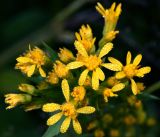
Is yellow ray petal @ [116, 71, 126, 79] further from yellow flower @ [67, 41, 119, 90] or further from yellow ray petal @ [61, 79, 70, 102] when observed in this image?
yellow ray petal @ [61, 79, 70, 102]

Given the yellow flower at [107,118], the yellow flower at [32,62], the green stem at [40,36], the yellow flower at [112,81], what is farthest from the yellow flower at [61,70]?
the green stem at [40,36]

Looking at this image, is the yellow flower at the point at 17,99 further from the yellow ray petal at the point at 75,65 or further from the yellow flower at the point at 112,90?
the yellow flower at the point at 112,90

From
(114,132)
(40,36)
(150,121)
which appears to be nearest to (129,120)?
(114,132)

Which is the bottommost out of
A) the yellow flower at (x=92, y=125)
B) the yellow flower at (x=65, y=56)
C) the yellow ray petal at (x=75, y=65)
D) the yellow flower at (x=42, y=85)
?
the yellow flower at (x=92, y=125)

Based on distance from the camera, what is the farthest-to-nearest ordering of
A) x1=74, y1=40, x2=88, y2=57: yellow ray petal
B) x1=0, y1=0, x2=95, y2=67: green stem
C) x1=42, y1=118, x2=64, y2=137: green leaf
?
x1=0, y1=0, x2=95, y2=67: green stem → x1=74, y1=40, x2=88, y2=57: yellow ray petal → x1=42, y1=118, x2=64, y2=137: green leaf

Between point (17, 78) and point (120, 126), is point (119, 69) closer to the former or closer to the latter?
point (120, 126)

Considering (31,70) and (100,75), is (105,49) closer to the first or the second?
(100,75)

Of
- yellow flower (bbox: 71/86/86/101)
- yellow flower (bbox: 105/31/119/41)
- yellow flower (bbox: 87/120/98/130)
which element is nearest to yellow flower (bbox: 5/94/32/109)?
yellow flower (bbox: 71/86/86/101)
